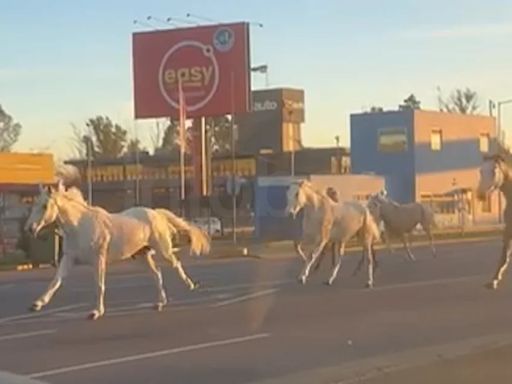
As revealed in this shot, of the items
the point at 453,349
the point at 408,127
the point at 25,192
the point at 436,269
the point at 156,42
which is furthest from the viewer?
the point at 408,127

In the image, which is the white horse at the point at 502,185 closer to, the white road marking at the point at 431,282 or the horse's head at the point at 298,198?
the white road marking at the point at 431,282

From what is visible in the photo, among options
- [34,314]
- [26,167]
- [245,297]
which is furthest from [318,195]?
[26,167]

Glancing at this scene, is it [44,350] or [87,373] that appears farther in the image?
[44,350]

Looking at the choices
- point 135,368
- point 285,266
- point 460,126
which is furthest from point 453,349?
point 460,126

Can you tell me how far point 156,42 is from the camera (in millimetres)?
70688

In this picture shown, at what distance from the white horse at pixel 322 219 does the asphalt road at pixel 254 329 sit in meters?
0.83

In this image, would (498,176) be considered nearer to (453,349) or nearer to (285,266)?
(453,349)

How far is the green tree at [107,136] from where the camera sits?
14325 centimetres

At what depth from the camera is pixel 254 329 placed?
1686 centimetres

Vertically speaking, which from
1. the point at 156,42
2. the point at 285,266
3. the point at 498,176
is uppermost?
the point at 156,42

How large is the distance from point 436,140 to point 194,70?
65.2 ft

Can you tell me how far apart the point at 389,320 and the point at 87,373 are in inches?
239

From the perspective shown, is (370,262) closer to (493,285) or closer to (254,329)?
(493,285)

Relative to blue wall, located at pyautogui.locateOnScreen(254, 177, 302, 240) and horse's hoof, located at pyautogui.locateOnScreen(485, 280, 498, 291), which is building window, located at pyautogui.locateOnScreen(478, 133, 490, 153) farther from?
horse's hoof, located at pyautogui.locateOnScreen(485, 280, 498, 291)
